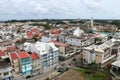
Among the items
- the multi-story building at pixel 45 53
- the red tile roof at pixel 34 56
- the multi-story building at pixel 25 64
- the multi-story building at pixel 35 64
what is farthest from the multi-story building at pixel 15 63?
the multi-story building at pixel 45 53

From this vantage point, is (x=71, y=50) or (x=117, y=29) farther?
(x=117, y=29)

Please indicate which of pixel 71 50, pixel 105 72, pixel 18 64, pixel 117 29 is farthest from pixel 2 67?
pixel 117 29

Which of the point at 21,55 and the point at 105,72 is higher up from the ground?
the point at 21,55

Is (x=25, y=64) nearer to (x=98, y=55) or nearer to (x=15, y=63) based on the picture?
(x=15, y=63)

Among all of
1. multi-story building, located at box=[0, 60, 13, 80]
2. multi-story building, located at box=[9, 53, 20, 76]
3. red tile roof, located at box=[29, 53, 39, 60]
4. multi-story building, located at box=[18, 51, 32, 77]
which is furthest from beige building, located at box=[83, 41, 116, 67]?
multi-story building, located at box=[0, 60, 13, 80]

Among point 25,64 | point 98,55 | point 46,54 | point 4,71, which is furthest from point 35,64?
point 98,55

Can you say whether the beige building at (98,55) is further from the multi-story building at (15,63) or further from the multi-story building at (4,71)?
the multi-story building at (4,71)

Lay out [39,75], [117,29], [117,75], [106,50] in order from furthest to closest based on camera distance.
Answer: [117,29]
[106,50]
[39,75]
[117,75]

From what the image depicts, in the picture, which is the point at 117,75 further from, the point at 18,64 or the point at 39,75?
the point at 18,64
